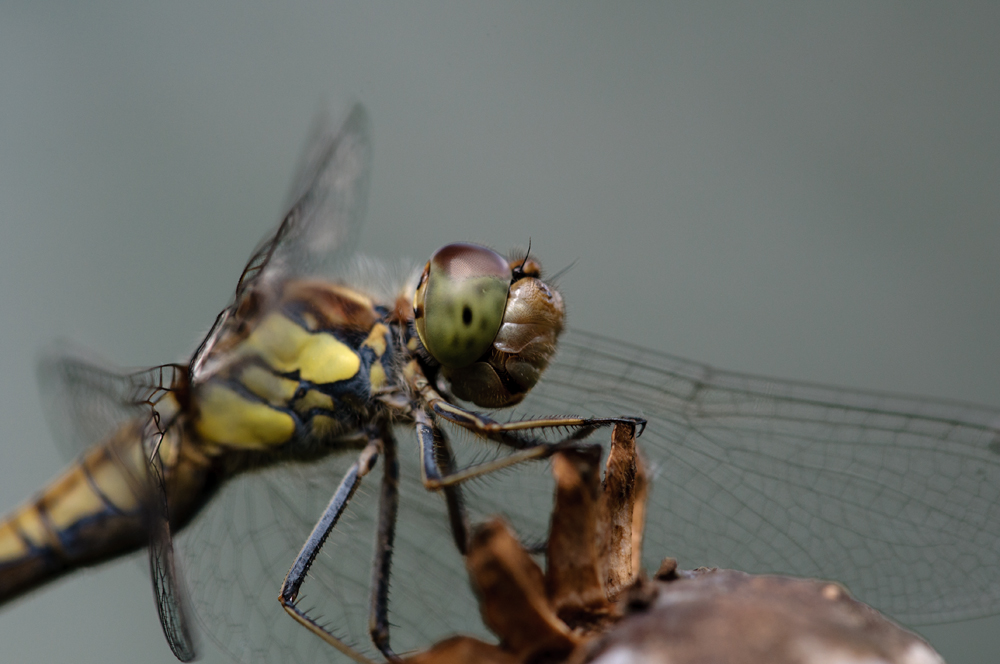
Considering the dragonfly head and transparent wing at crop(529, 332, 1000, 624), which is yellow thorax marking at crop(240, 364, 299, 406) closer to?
the dragonfly head

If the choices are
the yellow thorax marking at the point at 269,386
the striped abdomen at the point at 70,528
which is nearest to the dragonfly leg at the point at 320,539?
the yellow thorax marking at the point at 269,386

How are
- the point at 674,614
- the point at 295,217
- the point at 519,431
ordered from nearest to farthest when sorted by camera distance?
1. the point at 674,614
2. the point at 519,431
3. the point at 295,217

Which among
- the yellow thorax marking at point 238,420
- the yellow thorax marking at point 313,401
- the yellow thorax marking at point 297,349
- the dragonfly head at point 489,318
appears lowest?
the yellow thorax marking at point 238,420

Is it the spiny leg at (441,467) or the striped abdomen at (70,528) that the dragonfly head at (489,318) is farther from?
the striped abdomen at (70,528)

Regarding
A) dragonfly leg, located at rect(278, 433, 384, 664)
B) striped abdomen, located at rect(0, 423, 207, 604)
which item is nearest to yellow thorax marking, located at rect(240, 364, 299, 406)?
dragonfly leg, located at rect(278, 433, 384, 664)

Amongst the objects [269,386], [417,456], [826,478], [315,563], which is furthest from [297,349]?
[826,478]

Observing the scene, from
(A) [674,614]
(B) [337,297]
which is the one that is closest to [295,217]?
(B) [337,297]

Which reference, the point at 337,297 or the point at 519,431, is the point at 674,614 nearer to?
the point at 519,431
